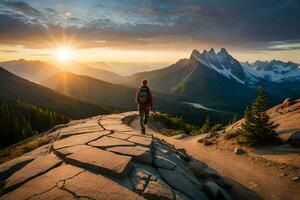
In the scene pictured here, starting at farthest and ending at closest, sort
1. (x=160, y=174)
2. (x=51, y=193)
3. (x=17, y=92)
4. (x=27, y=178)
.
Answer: (x=17, y=92) → (x=160, y=174) → (x=27, y=178) → (x=51, y=193)

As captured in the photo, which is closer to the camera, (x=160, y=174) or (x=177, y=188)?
(x=177, y=188)

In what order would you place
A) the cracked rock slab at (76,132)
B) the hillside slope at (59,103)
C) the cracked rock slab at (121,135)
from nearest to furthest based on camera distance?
the cracked rock slab at (121,135) < the cracked rock slab at (76,132) < the hillside slope at (59,103)

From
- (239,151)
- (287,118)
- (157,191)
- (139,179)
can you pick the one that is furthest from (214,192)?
(287,118)

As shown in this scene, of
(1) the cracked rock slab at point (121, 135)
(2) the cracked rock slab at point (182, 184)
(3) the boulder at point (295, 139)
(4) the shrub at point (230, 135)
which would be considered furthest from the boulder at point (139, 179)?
(4) the shrub at point (230, 135)

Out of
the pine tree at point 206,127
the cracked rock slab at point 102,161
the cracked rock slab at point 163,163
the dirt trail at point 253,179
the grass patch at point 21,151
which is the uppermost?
the cracked rock slab at point 102,161

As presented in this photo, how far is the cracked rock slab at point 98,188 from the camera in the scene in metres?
6.30

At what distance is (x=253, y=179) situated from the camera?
11594 mm

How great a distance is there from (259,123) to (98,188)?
1401 cm

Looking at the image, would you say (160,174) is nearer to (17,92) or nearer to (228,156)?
(228,156)

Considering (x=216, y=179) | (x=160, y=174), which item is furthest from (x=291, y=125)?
(x=160, y=174)

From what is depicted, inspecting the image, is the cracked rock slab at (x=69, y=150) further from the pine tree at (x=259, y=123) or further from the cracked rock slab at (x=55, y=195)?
the pine tree at (x=259, y=123)

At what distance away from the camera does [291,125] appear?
17844mm

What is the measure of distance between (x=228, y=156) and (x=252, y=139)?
9.47 ft

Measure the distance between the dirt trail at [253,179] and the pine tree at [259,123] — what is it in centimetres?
271
